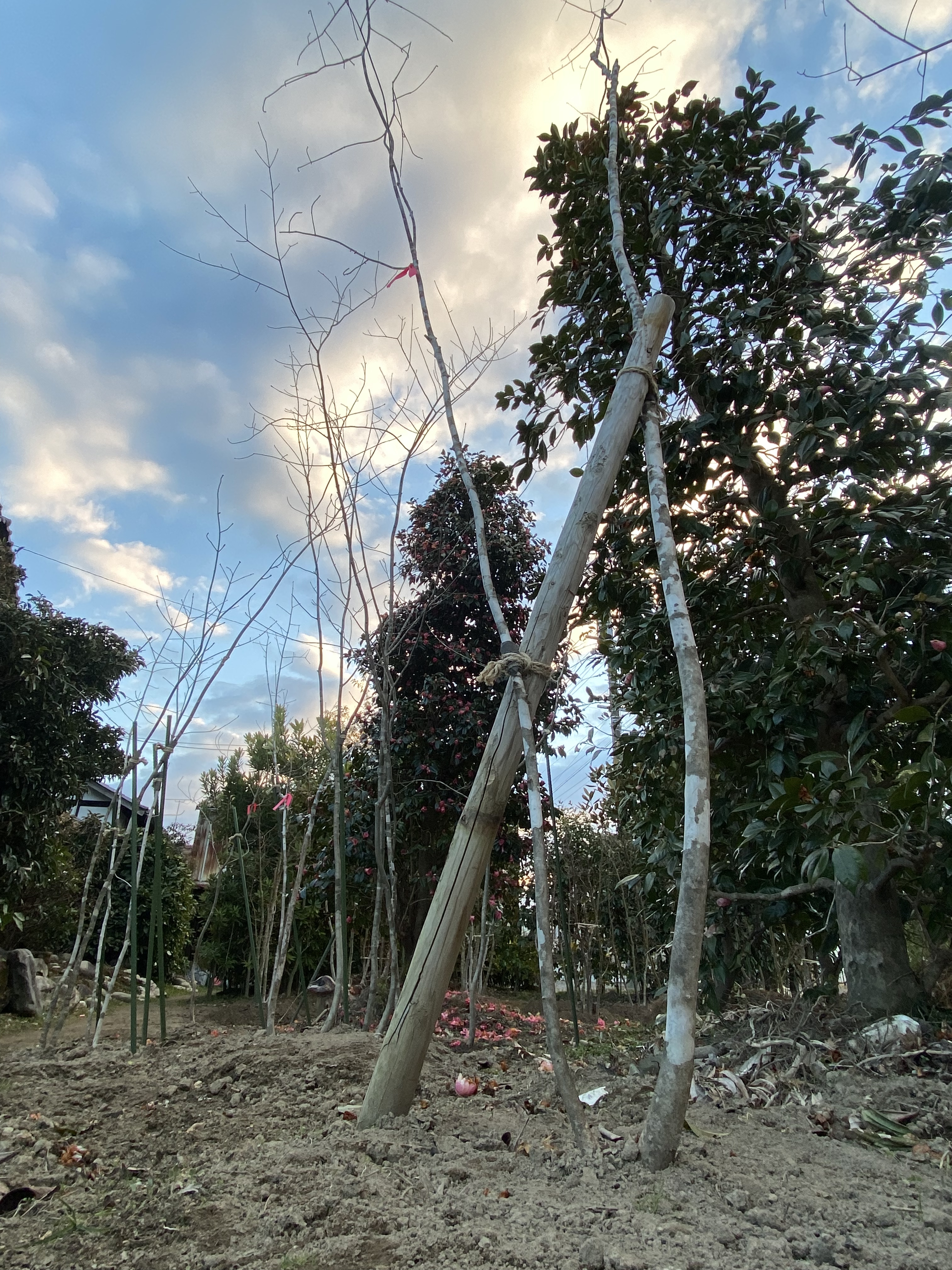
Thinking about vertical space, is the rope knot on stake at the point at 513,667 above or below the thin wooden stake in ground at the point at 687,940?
above

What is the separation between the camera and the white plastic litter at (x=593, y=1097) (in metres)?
A: 2.32

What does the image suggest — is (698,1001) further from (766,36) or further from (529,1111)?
(766,36)

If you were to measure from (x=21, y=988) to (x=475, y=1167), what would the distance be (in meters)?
6.91

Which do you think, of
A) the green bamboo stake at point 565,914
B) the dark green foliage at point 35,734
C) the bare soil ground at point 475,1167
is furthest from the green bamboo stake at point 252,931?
the dark green foliage at point 35,734

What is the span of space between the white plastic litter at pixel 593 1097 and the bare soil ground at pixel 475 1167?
4 cm

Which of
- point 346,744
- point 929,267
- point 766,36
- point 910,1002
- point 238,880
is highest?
point 766,36

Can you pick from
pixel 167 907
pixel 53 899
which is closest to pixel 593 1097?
pixel 53 899

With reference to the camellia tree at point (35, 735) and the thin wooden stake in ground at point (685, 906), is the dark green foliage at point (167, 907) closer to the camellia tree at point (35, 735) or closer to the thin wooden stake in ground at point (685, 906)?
the camellia tree at point (35, 735)

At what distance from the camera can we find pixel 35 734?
660 cm

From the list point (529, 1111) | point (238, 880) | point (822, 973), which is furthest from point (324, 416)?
point (238, 880)

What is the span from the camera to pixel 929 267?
280cm

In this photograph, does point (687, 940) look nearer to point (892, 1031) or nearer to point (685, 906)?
point (685, 906)

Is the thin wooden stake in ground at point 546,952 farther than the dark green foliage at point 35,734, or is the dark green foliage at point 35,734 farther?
the dark green foliage at point 35,734

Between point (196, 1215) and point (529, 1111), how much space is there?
106cm
